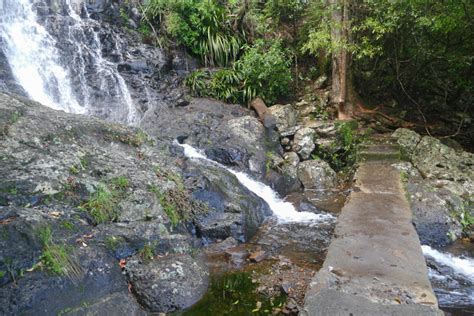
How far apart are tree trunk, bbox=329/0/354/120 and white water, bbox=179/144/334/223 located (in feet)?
10.6

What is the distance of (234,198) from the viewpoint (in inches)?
236

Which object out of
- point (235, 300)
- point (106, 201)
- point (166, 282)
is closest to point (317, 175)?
point (235, 300)

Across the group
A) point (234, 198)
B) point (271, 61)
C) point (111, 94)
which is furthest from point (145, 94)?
point (234, 198)

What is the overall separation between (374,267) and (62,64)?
8.48 m

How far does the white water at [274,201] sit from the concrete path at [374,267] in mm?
964

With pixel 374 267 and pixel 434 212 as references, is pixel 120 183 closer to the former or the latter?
pixel 374 267

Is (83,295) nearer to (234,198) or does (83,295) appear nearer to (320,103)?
(234,198)

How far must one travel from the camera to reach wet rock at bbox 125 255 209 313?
363cm

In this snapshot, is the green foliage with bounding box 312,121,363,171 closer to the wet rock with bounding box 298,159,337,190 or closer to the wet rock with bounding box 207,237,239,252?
the wet rock with bounding box 298,159,337,190

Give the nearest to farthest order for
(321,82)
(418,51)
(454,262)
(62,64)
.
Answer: (454,262) < (418,51) < (62,64) < (321,82)

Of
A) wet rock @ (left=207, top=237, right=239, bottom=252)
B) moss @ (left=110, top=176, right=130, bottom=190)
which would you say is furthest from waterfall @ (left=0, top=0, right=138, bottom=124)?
wet rock @ (left=207, top=237, right=239, bottom=252)

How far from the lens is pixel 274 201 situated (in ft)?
23.3

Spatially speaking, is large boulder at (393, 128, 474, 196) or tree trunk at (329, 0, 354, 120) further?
tree trunk at (329, 0, 354, 120)

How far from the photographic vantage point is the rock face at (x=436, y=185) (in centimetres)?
549
